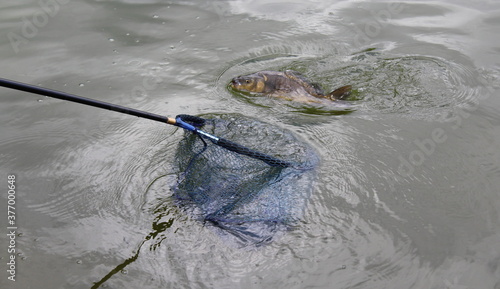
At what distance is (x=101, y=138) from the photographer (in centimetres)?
424

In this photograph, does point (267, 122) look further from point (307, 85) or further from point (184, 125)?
point (184, 125)

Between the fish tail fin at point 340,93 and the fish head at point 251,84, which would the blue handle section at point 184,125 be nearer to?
the fish head at point 251,84

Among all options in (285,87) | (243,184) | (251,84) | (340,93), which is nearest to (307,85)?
(285,87)

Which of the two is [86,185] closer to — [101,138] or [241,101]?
[101,138]

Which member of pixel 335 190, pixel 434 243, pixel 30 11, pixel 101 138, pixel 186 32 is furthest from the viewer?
pixel 30 11

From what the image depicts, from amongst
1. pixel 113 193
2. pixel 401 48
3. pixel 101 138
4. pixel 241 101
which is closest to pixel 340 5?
pixel 401 48

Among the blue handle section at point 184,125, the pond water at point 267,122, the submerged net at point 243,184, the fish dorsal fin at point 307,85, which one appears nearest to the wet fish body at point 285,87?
the fish dorsal fin at point 307,85

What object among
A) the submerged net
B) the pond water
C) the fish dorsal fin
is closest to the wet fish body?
the fish dorsal fin

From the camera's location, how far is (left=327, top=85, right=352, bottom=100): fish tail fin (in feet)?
15.7

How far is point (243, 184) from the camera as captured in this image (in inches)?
135

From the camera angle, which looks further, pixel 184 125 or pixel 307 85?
pixel 307 85

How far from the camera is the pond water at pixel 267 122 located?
301 centimetres

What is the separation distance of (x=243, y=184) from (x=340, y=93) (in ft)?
6.08

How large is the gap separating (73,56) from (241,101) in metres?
2.38
